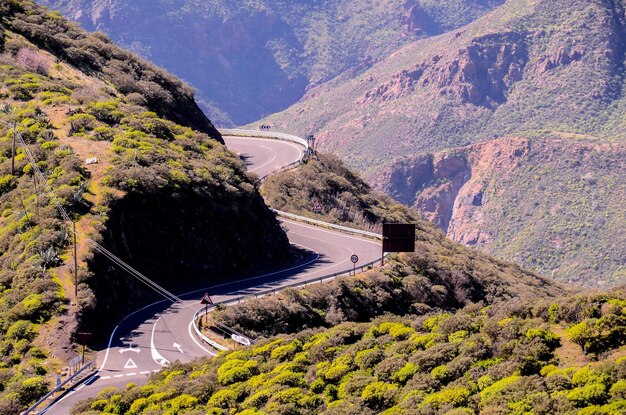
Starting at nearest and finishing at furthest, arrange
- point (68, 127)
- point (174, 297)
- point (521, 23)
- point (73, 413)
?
point (73, 413) < point (174, 297) < point (68, 127) < point (521, 23)

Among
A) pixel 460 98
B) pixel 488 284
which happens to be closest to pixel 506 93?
pixel 460 98

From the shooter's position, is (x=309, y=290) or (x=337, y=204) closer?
(x=309, y=290)

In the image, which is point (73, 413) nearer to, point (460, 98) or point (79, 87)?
point (79, 87)

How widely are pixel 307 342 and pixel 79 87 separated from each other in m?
32.5

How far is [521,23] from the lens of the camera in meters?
190

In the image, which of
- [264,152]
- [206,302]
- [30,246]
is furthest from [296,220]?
[206,302]

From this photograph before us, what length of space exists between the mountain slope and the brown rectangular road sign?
78.1m

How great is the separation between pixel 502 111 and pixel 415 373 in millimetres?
158178

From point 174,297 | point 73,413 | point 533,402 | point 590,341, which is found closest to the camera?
point 533,402

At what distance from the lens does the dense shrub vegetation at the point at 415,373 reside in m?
21.0

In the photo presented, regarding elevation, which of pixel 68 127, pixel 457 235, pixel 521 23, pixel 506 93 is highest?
pixel 521 23

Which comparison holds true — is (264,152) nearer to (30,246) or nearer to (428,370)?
(30,246)

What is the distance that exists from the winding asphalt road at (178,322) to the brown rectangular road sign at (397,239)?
227 centimetres

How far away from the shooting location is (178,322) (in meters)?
40.0
